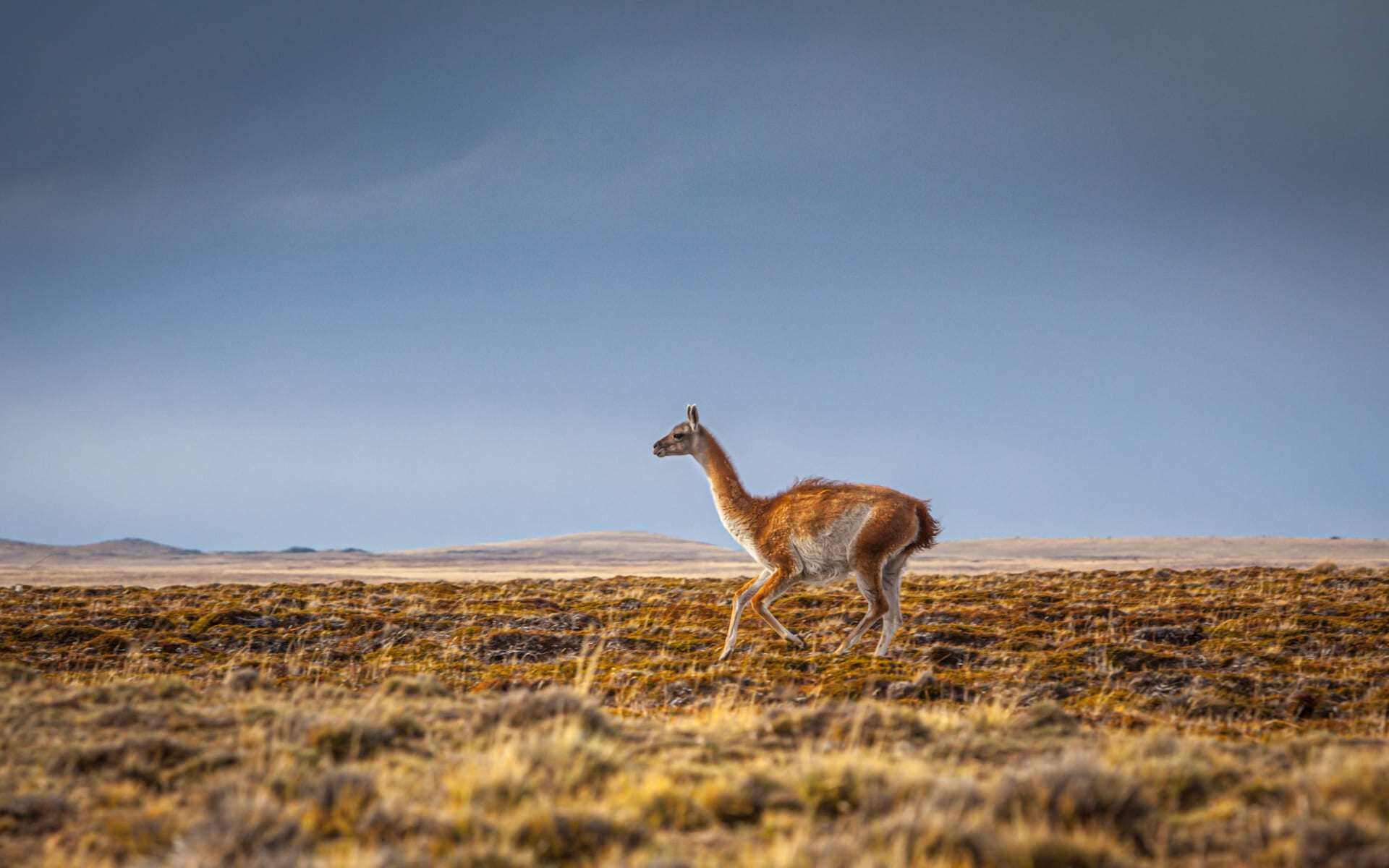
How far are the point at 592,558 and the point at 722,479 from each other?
90.5 m

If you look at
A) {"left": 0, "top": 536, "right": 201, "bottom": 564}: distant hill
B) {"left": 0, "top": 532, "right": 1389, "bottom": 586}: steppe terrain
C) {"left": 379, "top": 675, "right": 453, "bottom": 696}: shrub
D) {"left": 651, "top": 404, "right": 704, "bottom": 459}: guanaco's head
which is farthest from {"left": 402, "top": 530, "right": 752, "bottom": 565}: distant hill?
{"left": 379, "top": 675, "right": 453, "bottom": 696}: shrub

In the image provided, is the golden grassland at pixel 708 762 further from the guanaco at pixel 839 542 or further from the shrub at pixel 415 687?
the guanaco at pixel 839 542

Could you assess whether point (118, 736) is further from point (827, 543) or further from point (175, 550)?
point (175, 550)

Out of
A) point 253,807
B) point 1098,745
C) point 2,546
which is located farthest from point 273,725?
point 2,546

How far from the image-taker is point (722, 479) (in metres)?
15.9

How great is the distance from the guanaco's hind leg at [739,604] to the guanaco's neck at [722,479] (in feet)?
3.56

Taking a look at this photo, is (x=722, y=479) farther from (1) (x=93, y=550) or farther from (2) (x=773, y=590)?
(1) (x=93, y=550)

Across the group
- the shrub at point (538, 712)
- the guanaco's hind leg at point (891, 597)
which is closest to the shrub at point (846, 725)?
the shrub at point (538, 712)

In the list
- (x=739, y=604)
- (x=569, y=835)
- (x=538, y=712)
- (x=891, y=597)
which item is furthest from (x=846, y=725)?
(x=891, y=597)

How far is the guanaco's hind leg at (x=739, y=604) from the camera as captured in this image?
13.9m

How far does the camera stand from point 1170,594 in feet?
77.6

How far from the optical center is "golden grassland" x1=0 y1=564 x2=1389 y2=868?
4.74 metres

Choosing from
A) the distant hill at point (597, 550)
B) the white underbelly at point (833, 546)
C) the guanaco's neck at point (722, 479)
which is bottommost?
the distant hill at point (597, 550)

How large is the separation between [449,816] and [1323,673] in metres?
Answer: 13.1
